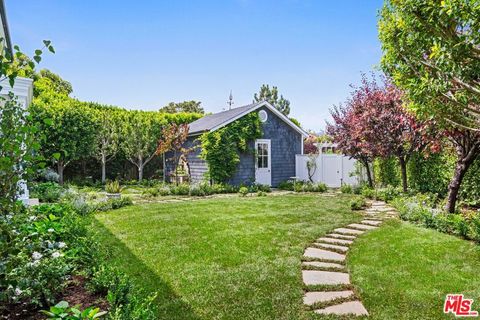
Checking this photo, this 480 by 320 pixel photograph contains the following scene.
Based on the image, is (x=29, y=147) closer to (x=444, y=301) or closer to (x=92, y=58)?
(x=444, y=301)

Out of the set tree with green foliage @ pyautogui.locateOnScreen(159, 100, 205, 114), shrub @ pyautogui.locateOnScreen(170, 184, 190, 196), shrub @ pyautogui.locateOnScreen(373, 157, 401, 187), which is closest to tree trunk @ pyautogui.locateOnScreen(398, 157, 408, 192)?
shrub @ pyautogui.locateOnScreen(373, 157, 401, 187)

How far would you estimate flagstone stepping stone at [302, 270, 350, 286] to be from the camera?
4.01 meters

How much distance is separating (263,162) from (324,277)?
11.7 meters

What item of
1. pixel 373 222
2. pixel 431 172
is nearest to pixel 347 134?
pixel 431 172

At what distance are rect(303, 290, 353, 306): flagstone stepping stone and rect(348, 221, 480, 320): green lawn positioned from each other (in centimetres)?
19

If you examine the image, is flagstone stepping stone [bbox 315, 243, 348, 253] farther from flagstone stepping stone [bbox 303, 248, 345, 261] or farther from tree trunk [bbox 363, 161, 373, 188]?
tree trunk [bbox 363, 161, 373, 188]

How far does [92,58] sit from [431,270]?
12.8 metres

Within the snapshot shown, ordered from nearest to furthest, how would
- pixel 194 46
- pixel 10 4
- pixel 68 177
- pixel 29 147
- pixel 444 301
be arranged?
pixel 29 147 < pixel 444 301 < pixel 10 4 < pixel 194 46 < pixel 68 177

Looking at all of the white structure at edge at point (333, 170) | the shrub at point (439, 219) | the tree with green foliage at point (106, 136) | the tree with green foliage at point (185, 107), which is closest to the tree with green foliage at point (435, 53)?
the shrub at point (439, 219)

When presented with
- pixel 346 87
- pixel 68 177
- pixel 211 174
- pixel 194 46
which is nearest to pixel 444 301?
pixel 346 87

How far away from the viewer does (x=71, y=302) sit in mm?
2850

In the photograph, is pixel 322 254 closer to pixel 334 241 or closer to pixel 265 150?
pixel 334 241

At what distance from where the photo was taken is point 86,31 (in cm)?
972

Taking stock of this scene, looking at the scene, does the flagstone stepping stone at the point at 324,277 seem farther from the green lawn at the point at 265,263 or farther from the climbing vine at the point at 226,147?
the climbing vine at the point at 226,147
